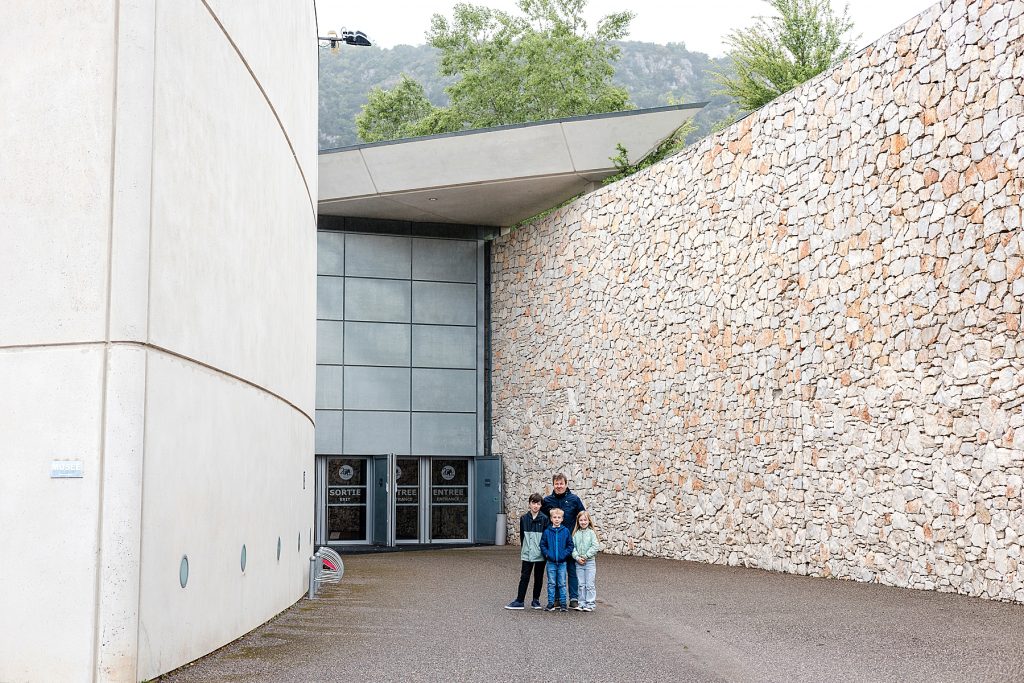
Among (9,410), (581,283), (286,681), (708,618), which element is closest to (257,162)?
(9,410)

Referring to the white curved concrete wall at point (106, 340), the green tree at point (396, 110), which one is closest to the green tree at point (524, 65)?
the green tree at point (396, 110)

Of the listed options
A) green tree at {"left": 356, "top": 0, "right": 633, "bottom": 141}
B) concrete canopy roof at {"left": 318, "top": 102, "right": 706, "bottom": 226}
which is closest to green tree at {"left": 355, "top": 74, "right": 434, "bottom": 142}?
green tree at {"left": 356, "top": 0, "right": 633, "bottom": 141}

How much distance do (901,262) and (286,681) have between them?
1014 centimetres

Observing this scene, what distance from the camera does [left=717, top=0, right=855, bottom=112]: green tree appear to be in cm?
3369

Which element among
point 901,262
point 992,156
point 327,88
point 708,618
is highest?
point 327,88

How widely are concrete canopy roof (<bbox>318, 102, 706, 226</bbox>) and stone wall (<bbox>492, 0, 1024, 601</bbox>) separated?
117cm

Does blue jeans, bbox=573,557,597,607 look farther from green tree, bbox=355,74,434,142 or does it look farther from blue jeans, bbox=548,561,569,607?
green tree, bbox=355,74,434,142

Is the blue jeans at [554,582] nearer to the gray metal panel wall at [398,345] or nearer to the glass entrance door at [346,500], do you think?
the gray metal panel wall at [398,345]

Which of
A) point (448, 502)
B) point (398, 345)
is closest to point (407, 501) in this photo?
point (448, 502)

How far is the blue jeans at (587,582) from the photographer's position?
12031 millimetres

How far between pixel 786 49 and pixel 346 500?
1965 cm

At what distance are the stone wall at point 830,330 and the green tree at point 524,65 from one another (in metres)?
22.9

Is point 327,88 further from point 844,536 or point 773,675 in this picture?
point 773,675

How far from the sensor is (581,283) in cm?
2362
